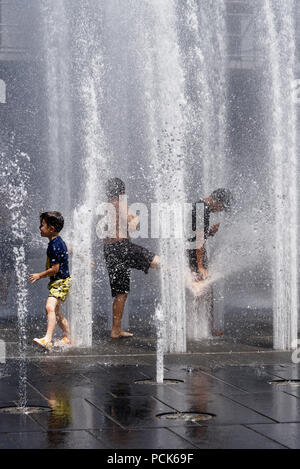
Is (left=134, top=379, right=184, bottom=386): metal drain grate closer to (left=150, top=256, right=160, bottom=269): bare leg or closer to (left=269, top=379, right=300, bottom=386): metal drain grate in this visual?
(left=269, top=379, right=300, bottom=386): metal drain grate

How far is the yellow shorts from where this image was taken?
9.29 metres

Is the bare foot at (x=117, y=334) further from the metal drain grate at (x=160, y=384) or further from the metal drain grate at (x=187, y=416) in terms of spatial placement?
the metal drain grate at (x=187, y=416)

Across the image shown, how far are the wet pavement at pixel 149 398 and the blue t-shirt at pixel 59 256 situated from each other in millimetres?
715

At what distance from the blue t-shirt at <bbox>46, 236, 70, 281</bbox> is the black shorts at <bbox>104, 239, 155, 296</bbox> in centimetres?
91

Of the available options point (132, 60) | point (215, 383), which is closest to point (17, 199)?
point (132, 60)

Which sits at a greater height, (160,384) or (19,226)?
(19,226)

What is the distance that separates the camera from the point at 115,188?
10.1 meters

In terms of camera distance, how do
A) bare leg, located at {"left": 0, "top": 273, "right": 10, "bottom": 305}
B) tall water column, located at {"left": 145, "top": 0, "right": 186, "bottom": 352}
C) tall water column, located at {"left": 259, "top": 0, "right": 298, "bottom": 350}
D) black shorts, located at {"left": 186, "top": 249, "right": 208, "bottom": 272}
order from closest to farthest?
tall water column, located at {"left": 145, "top": 0, "right": 186, "bottom": 352}, tall water column, located at {"left": 259, "top": 0, "right": 298, "bottom": 350}, black shorts, located at {"left": 186, "top": 249, "right": 208, "bottom": 272}, bare leg, located at {"left": 0, "top": 273, "right": 10, "bottom": 305}

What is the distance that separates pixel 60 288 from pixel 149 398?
2.76 metres

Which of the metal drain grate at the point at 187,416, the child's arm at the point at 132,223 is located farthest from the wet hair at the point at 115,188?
the metal drain grate at the point at 187,416

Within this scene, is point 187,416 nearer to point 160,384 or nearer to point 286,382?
point 160,384

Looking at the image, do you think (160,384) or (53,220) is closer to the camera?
(160,384)

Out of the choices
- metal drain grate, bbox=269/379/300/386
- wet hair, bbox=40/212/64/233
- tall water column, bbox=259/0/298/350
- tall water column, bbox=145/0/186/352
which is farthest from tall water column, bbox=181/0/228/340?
metal drain grate, bbox=269/379/300/386

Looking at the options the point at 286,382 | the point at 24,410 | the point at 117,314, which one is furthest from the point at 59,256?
the point at 24,410
